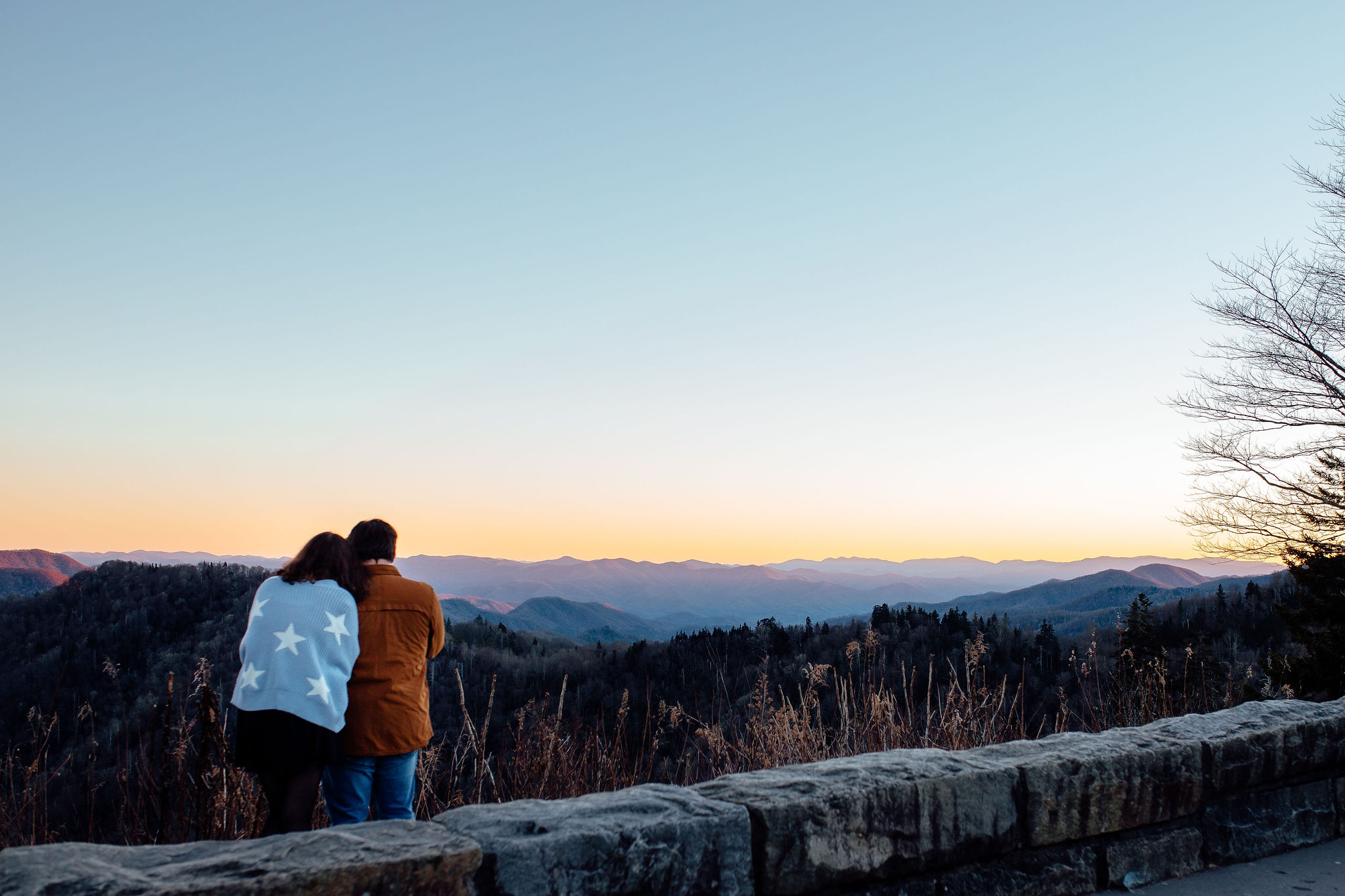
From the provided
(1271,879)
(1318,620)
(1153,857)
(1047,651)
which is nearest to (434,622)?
(1153,857)

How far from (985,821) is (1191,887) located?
899 mm

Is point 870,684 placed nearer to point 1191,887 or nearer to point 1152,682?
point 1191,887

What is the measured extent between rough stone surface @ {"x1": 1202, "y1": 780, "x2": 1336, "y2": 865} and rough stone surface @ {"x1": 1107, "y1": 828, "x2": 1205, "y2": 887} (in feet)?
0.34

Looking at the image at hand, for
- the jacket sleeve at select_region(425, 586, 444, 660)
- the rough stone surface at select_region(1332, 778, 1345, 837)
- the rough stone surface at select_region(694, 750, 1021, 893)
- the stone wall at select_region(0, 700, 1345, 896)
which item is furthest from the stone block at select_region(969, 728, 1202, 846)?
the jacket sleeve at select_region(425, 586, 444, 660)

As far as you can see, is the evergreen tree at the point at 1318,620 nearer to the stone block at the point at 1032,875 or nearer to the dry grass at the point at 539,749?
the dry grass at the point at 539,749

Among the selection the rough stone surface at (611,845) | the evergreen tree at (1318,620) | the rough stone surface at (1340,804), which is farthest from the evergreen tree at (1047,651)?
the rough stone surface at (611,845)

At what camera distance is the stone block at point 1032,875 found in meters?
→ 2.46

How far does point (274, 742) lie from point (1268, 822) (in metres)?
3.78

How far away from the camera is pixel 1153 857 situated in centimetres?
282

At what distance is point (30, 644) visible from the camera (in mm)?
61312

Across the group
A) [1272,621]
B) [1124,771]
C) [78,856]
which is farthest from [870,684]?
[1272,621]

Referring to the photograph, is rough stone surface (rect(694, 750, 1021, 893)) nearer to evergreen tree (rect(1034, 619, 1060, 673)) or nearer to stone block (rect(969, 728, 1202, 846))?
stone block (rect(969, 728, 1202, 846))

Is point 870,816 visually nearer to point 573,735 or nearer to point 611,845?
point 611,845

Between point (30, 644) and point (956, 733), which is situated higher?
point (956, 733)
